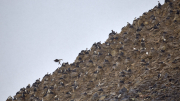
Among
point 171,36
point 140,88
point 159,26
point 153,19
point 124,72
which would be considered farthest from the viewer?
point 153,19

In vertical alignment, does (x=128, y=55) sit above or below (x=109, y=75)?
above

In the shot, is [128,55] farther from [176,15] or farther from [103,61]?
[176,15]

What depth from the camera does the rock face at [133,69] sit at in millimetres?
14633

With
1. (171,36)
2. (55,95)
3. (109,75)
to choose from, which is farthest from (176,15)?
(55,95)

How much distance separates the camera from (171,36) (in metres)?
21.2

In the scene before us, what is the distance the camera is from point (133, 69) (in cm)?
1964

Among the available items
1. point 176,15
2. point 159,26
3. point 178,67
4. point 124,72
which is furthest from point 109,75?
point 176,15

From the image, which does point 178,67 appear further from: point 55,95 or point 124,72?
point 55,95

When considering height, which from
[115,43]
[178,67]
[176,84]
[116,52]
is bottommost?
[176,84]

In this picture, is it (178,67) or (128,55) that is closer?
(178,67)

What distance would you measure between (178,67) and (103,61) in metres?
12.8

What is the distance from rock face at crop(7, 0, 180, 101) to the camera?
48.0 ft

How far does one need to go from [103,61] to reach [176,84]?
14208 millimetres

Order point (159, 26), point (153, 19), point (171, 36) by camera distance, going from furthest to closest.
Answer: point (153, 19) → point (159, 26) → point (171, 36)
